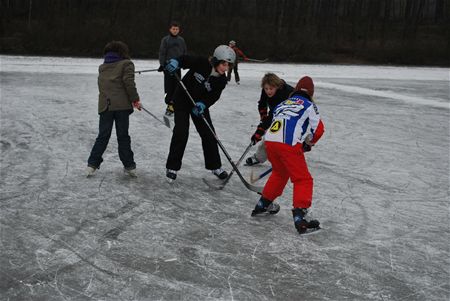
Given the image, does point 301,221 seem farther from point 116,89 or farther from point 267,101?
point 116,89

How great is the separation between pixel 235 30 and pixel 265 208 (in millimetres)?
28892

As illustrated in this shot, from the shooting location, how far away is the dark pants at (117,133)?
5.00 m

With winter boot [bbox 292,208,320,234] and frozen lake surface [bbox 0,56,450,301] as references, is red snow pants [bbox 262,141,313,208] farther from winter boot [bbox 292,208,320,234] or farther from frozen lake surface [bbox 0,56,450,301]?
frozen lake surface [bbox 0,56,450,301]

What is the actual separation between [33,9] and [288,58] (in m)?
16.4

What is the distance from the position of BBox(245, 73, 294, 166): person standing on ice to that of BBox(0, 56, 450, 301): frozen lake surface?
0.60 ft

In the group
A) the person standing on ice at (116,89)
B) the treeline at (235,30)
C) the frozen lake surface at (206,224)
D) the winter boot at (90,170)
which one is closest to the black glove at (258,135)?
the frozen lake surface at (206,224)

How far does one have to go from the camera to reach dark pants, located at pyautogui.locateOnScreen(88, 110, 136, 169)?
197 inches

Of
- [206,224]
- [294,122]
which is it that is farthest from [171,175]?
[294,122]

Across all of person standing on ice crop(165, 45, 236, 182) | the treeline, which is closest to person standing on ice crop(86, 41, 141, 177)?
person standing on ice crop(165, 45, 236, 182)

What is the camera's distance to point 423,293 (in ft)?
9.98

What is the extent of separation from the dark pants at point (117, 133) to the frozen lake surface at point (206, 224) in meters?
0.18

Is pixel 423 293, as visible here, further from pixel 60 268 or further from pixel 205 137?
pixel 205 137

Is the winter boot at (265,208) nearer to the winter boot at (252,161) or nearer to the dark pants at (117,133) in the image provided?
the dark pants at (117,133)

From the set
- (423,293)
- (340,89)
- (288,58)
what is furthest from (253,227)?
(288,58)
